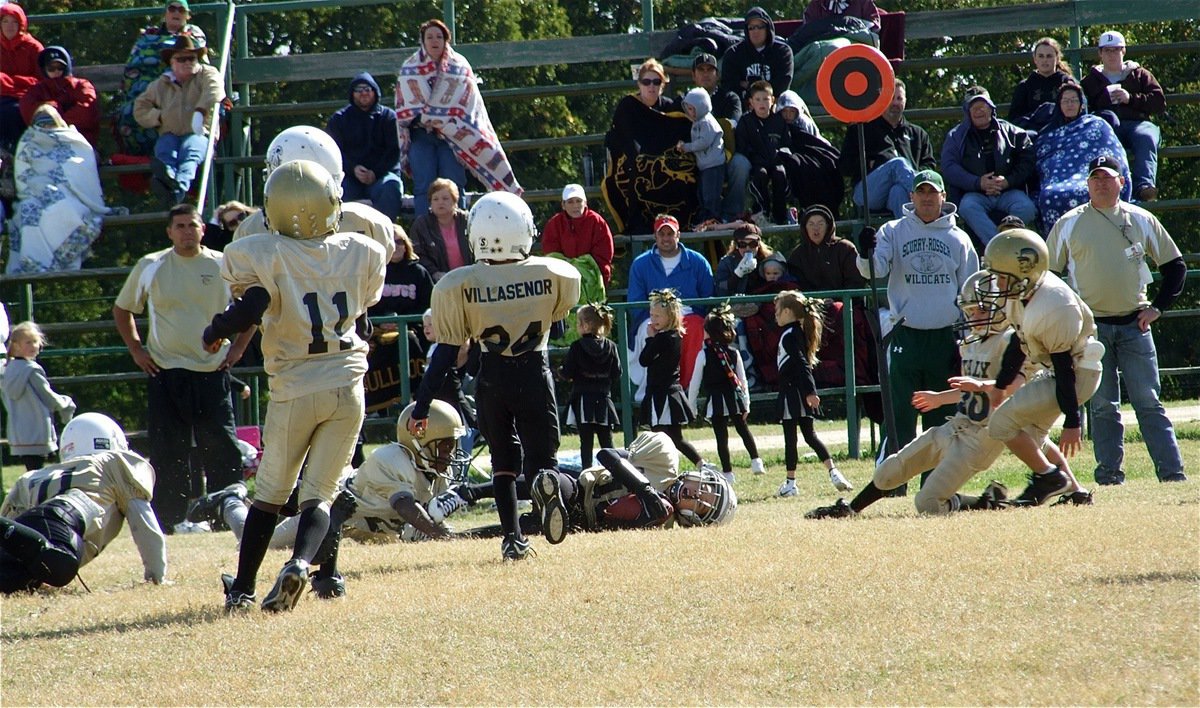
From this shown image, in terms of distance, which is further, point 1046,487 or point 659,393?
point 659,393

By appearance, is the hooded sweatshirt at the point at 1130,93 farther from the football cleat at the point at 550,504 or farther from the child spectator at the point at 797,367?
the football cleat at the point at 550,504

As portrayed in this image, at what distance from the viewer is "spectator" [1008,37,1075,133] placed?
14141 mm

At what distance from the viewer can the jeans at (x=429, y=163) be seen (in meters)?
14.3

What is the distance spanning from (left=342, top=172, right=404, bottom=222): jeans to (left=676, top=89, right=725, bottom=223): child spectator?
266cm

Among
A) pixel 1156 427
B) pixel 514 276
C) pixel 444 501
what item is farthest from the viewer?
pixel 1156 427

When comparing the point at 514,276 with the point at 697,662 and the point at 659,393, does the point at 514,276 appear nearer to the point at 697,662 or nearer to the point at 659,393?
the point at 697,662

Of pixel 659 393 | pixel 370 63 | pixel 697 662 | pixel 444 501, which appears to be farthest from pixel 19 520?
pixel 370 63

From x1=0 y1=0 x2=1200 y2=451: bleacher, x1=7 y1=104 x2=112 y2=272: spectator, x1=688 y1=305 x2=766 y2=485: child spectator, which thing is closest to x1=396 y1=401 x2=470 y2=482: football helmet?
x1=688 y1=305 x2=766 y2=485: child spectator

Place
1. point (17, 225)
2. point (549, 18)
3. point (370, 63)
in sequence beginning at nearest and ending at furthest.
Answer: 1. point (17, 225)
2. point (370, 63)
3. point (549, 18)

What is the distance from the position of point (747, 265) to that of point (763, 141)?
A: 5.30 feet

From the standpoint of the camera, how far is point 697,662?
17.1ft

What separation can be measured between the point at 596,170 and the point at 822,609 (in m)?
20.4

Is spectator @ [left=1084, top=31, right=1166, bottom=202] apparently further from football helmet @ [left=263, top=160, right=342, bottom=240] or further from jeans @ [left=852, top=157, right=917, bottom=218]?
football helmet @ [left=263, top=160, right=342, bottom=240]

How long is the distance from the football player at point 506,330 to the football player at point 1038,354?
244cm
